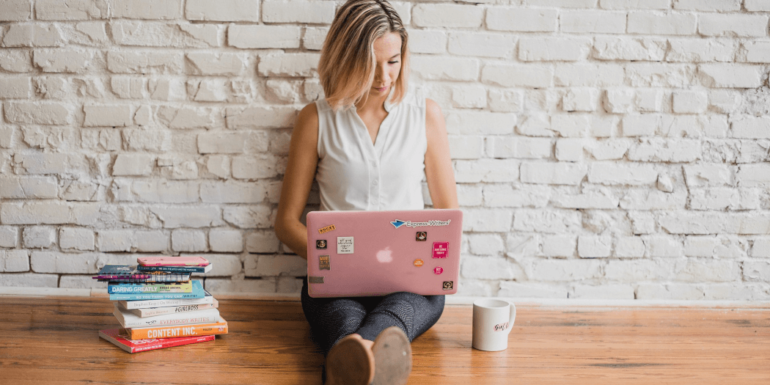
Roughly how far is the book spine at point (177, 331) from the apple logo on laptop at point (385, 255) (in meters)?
0.53

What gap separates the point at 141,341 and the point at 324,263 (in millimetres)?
551

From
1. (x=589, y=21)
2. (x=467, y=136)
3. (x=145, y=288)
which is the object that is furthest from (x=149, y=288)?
(x=589, y=21)

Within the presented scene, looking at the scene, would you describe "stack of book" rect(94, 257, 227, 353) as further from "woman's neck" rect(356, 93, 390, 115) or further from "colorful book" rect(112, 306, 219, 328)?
"woman's neck" rect(356, 93, 390, 115)

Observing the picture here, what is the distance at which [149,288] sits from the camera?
168cm

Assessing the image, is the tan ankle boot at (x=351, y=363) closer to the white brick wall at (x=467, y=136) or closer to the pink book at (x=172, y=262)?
the pink book at (x=172, y=262)

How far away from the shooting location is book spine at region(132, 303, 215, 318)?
164 centimetres

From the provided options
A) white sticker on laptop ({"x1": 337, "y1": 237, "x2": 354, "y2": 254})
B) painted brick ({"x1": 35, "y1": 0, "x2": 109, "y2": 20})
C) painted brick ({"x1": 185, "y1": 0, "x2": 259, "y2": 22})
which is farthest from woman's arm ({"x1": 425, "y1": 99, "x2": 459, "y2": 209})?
painted brick ({"x1": 35, "y1": 0, "x2": 109, "y2": 20})

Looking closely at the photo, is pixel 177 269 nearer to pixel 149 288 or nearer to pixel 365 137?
pixel 149 288

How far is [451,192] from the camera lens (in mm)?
2016

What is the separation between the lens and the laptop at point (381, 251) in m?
1.54

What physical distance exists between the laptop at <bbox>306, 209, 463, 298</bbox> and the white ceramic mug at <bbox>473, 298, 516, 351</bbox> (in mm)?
113

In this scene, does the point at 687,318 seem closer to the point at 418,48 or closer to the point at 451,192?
the point at 451,192

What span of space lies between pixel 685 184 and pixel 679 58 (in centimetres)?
46

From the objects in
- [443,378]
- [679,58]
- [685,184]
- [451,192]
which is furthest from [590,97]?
[443,378]
